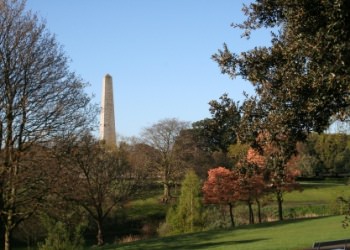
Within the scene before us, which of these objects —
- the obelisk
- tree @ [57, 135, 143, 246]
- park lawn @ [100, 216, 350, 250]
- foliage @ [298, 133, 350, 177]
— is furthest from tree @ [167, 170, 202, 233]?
foliage @ [298, 133, 350, 177]

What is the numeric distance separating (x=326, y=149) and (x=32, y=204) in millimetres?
75098

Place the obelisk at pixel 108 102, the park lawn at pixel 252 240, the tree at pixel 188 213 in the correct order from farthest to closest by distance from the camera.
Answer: the obelisk at pixel 108 102 < the tree at pixel 188 213 < the park lawn at pixel 252 240

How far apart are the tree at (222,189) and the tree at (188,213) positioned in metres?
4.00

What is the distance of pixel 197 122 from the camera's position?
9344 cm

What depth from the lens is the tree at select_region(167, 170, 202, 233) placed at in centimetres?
4356

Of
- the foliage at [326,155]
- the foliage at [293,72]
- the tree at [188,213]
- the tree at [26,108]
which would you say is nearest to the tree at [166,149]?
the tree at [188,213]

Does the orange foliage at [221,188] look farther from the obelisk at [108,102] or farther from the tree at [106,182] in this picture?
the obelisk at [108,102]

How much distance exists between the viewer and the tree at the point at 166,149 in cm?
6369

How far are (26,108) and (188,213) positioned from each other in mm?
27464

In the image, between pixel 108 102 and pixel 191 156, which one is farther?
pixel 108 102

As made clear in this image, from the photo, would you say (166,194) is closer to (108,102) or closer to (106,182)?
(108,102)

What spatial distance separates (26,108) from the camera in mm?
18656

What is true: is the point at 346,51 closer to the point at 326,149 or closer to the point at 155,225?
the point at 155,225

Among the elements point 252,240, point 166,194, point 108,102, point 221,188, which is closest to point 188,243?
point 252,240
